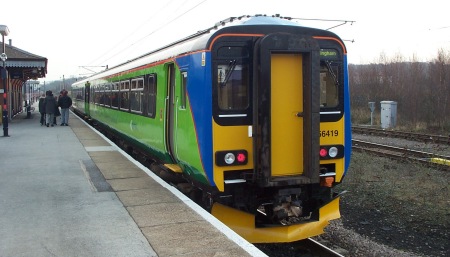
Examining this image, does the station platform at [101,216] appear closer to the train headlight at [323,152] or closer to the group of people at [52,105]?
the train headlight at [323,152]

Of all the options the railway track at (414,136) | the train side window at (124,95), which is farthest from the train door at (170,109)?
the railway track at (414,136)

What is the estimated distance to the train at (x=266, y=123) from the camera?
585cm

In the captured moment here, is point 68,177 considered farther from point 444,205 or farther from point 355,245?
point 444,205

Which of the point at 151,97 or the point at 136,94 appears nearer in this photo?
the point at 151,97

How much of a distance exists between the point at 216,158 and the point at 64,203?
2.53 m

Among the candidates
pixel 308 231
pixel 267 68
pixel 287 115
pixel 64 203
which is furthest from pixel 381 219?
pixel 64 203

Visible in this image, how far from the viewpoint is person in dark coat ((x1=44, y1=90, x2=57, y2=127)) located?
20.7 m

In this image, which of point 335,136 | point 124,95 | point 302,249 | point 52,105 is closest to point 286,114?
point 335,136

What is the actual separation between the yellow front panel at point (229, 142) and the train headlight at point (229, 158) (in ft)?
0.24

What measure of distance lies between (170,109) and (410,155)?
9.91 m

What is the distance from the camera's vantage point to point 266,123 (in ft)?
18.9

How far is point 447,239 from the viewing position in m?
7.20

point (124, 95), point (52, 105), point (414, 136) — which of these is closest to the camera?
point (124, 95)

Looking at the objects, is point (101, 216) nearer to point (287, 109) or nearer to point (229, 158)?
point (229, 158)
